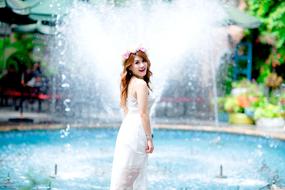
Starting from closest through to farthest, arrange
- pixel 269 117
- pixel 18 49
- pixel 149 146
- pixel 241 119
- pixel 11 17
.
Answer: pixel 149 146 → pixel 11 17 → pixel 269 117 → pixel 241 119 → pixel 18 49

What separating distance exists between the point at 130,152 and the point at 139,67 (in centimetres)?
81

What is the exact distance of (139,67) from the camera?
5586 mm

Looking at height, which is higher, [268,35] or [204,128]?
[268,35]

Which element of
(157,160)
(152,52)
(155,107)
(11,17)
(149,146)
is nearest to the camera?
(149,146)

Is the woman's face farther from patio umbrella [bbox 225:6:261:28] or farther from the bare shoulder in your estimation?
patio umbrella [bbox 225:6:261:28]

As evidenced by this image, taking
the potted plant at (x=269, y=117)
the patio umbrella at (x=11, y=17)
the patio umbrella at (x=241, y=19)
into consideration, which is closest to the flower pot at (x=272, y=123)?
the potted plant at (x=269, y=117)

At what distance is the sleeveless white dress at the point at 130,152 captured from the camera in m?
5.58

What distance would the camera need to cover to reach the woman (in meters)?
5.57

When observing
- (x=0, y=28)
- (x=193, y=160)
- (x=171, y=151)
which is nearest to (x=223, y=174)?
(x=193, y=160)

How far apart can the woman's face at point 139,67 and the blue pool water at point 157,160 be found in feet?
6.77

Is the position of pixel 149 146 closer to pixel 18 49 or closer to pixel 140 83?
pixel 140 83

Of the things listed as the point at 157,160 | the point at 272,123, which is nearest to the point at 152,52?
the point at 272,123

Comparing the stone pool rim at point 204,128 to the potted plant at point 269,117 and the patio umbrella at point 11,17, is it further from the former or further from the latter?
the patio umbrella at point 11,17

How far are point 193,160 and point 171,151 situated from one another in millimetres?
1180
